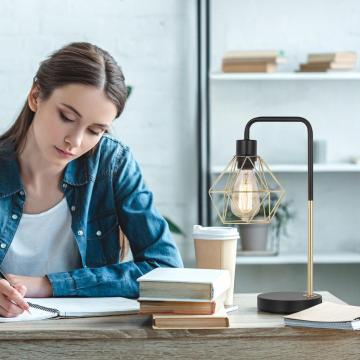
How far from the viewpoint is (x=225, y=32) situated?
3.51 m

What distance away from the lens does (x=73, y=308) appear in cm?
158

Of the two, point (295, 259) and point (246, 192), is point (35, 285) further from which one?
point (295, 259)

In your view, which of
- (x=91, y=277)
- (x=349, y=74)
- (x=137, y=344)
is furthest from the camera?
(x=349, y=74)

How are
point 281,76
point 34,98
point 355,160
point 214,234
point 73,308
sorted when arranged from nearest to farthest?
point 73,308 < point 214,234 < point 34,98 < point 281,76 < point 355,160

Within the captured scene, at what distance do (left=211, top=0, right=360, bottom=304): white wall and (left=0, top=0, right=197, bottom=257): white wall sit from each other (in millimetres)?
137

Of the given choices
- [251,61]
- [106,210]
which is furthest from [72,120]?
[251,61]

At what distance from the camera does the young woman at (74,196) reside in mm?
1733

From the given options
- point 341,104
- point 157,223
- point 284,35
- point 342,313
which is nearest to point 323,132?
point 341,104

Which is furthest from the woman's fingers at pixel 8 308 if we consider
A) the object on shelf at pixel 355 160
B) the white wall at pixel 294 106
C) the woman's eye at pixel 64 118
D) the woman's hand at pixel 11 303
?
the object on shelf at pixel 355 160

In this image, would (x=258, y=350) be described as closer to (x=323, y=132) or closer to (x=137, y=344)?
(x=137, y=344)

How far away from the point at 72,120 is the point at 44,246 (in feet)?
1.15

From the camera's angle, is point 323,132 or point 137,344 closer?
point 137,344

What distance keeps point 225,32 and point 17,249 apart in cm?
188

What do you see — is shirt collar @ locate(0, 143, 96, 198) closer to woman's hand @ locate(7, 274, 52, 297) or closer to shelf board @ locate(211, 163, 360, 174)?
woman's hand @ locate(7, 274, 52, 297)
